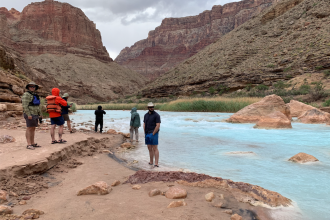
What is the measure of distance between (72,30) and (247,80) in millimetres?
76176

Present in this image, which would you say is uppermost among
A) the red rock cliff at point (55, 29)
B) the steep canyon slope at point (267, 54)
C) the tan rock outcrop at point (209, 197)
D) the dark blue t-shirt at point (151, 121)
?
the red rock cliff at point (55, 29)

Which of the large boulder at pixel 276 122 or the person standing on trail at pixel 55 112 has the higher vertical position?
the person standing on trail at pixel 55 112

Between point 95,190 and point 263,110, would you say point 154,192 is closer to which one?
point 95,190

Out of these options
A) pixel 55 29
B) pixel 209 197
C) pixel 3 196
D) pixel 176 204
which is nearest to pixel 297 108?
pixel 209 197

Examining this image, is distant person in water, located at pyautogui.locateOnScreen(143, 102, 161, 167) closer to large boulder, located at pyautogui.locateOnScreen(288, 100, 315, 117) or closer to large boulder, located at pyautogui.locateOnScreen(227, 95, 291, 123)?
large boulder, located at pyautogui.locateOnScreen(227, 95, 291, 123)

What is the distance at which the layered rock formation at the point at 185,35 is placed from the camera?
422ft

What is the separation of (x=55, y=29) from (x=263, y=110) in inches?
3603

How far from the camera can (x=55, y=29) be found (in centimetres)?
8556

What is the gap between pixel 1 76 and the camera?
41.1 ft

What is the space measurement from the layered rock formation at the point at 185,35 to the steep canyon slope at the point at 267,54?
254ft

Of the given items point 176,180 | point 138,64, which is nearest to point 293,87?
point 176,180

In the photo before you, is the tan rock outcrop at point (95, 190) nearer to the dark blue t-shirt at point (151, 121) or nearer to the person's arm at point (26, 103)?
the dark blue t-shirt at point (151, 121)

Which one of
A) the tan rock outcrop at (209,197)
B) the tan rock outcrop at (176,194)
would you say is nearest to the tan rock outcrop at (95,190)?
the tan rock outcrop at (176,194)

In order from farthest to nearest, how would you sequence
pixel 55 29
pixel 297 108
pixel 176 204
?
pixel 55 29 < pixel 297 108 < pixel 176 204
